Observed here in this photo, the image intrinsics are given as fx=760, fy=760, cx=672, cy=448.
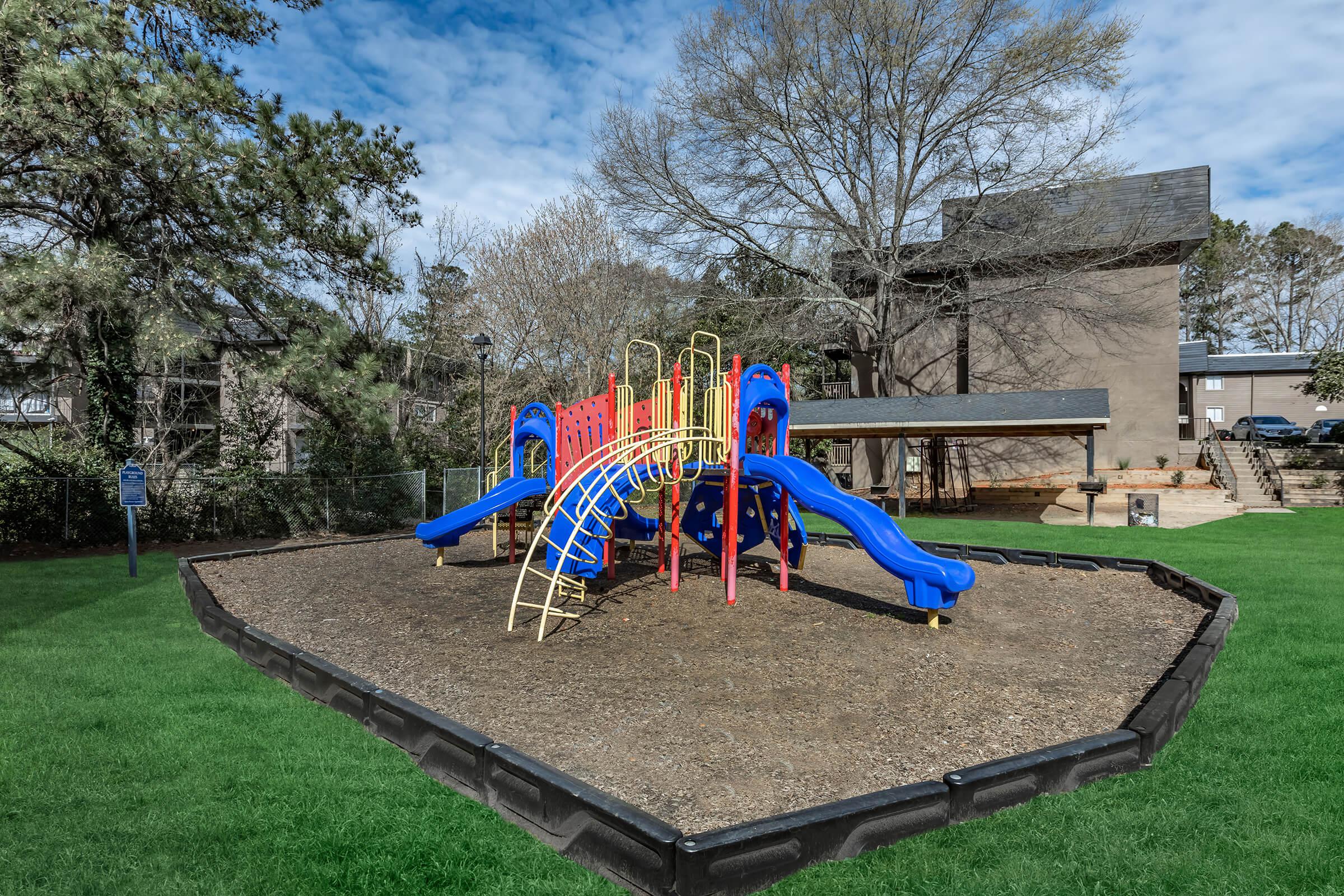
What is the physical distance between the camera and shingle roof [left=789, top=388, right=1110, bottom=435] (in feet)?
58.0

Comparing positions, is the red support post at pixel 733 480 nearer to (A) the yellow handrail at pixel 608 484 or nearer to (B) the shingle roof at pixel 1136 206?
(A) the yellow handrail at pixel 608 484

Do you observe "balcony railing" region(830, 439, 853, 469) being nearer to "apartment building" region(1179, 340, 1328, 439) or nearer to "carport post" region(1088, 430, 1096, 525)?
"carport post" region(1088, 430, 1096, 525)

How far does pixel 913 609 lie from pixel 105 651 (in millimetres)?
7611

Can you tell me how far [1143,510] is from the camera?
56.6 feet

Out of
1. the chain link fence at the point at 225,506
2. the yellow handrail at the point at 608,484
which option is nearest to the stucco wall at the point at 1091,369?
the chain link fence at the point at 225,506

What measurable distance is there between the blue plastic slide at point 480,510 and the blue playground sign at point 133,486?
3.80 metres

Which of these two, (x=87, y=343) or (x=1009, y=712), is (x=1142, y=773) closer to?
(x=1009, y=712)

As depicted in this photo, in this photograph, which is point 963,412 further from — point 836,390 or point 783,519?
point 836,390

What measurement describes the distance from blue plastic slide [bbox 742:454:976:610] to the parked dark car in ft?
102

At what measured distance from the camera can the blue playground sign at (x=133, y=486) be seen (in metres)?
10.5

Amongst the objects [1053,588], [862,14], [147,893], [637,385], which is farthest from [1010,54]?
[147,893]

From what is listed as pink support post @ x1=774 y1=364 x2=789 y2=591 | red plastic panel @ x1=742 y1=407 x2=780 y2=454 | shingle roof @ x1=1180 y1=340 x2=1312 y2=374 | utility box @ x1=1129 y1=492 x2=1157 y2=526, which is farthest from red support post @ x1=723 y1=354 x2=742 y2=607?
shingle roof @ x1=1180 y1=340 x2=1312 y2=374

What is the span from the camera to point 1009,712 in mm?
5129

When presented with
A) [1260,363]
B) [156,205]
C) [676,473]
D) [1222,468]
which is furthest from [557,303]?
[1260,363]
